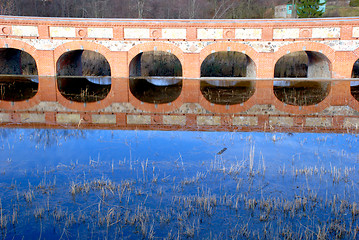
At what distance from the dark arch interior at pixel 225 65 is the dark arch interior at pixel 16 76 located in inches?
498

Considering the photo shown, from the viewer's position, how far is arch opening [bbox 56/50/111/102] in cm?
1627

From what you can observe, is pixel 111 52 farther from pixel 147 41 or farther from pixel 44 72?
pixel 44 72

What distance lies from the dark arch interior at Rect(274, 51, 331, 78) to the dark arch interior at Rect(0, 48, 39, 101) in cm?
1697

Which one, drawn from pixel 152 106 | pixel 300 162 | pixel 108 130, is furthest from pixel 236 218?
pixel 152 106

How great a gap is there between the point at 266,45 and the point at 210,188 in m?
16.9

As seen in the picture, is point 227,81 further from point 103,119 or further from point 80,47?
point 103,119

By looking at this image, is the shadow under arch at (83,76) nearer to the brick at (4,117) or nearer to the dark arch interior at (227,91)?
the brick at (4,117)

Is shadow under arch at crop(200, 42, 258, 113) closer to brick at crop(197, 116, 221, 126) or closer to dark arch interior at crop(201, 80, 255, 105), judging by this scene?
dark arch interior at crop(201, 80, 255, 105)

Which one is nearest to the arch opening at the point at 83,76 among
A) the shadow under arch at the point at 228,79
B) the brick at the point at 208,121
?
the shadow under arch at the point at 228,79

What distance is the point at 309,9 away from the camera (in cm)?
3700

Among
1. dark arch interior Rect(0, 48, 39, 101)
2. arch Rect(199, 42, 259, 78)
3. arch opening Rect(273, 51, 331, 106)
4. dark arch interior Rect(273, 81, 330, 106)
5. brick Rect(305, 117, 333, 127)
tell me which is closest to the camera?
brick Rect(305, 117, 333, 127)

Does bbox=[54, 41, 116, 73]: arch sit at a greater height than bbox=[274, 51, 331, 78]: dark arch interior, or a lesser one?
greater

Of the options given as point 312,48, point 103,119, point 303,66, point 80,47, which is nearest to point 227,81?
point 312,48

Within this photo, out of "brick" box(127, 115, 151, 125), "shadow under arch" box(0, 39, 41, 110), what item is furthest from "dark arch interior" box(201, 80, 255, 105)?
"shadow under arch" box(0, 39, 41, 110)
